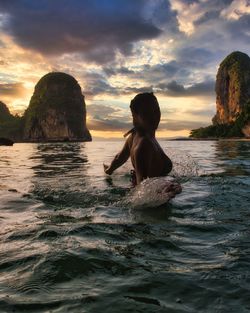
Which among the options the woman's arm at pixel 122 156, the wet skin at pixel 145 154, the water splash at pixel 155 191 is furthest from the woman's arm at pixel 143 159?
the woman's arm at pixel 122 156

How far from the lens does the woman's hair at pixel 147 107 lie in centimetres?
621

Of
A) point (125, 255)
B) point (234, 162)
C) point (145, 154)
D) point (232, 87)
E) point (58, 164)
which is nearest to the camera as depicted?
point (125, 255)

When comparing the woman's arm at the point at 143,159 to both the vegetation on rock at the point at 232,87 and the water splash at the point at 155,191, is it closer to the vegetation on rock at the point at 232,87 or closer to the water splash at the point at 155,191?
the water splash at the point at 155,191

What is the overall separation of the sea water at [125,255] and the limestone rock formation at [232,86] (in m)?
158

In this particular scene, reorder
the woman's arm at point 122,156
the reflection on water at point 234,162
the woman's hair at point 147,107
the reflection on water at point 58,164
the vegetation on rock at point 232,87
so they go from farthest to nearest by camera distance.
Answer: the vegetation on rock at point 232,87 < the reflection on water at point 58,164 < the reflection on water at point 234,162 < the woman's arm at point 122,156 < the woman's hair at point 147,107

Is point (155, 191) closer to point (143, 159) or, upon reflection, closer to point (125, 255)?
point (143, 159)

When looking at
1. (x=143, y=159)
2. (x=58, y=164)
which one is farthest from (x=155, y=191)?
(x=58, y=164)

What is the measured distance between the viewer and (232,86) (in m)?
172

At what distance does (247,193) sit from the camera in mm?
7105

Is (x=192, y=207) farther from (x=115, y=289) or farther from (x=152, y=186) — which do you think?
(x=115, y=289)

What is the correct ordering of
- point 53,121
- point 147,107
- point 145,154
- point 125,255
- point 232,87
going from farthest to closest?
1. point 53,121
2. point 232,87
3. point 147,107
4. point 145,154
5. point 125,255

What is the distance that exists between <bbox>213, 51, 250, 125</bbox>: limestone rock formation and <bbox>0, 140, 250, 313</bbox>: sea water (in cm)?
15773

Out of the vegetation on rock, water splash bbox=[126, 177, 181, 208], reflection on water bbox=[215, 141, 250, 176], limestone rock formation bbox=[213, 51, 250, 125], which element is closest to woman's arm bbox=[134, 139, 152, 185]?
water splash bbox=[126, 177, 181, 208]

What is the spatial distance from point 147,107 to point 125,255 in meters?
3.11
